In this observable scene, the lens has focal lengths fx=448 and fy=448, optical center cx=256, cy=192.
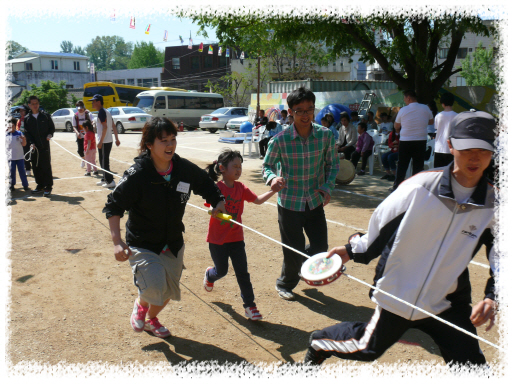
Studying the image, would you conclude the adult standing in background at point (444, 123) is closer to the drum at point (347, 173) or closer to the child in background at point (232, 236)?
the drum at point (347, 173)

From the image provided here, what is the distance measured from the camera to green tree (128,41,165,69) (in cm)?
10069

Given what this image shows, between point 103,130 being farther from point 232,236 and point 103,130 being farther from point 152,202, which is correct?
point 152,202

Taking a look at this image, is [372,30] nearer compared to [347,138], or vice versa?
[347,138]

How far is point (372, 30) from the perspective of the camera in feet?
43.1

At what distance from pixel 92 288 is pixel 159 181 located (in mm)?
2078

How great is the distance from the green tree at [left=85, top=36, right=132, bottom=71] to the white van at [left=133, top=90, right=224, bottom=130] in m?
103

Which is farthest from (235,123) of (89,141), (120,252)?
(120,252)

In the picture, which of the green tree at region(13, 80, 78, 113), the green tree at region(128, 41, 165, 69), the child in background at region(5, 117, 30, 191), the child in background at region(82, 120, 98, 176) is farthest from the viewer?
the green tree at region(128, 41, 165, 69)

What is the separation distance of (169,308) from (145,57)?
341ft

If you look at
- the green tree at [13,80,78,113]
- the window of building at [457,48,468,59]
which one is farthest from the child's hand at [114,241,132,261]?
the window of building at [457,48,468,59]

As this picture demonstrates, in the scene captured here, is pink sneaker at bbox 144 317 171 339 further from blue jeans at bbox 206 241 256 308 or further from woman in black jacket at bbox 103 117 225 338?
blue jeans at bbox 206 241 256 308

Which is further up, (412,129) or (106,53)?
(106,53)

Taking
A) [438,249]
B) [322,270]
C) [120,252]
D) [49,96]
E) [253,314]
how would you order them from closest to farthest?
[438,249]
[322,270]
[120,252]
[253,314]
[49,96]

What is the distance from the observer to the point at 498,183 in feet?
8.15
